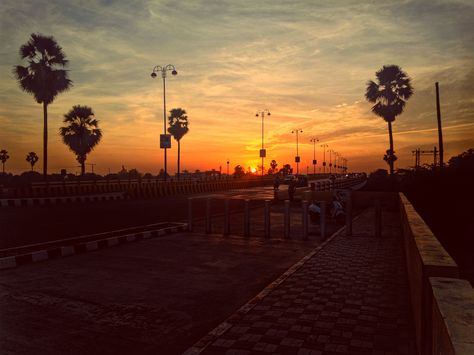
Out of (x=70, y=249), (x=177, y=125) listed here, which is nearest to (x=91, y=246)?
(x=70, y=249)

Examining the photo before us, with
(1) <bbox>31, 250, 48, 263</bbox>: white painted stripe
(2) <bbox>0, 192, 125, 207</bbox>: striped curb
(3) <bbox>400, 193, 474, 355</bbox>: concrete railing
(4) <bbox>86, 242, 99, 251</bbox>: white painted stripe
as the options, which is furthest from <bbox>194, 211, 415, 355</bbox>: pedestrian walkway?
(2) <bbox>0, 192, 125, 207</bbox>: striped curb

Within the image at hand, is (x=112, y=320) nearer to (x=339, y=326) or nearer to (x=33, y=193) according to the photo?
(x=339, y=326)

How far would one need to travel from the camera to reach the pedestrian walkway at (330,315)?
A: 452 centimetres

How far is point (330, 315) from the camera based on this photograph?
549 centimetres

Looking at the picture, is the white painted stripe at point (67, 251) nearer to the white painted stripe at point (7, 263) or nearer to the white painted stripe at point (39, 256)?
the white painted stripe at point (39, 256)

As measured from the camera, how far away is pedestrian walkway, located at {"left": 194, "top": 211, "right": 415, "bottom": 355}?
4.52m

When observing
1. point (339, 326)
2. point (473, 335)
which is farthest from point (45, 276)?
point (473, 335)

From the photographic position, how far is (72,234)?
1322cm

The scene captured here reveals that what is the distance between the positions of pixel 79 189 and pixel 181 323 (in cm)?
3162

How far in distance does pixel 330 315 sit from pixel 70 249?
6.92 metres

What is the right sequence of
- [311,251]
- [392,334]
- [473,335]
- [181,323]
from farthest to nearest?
[311,251]
[181,323]
[392,334]
[473,335]

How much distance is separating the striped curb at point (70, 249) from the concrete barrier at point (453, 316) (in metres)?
8.29

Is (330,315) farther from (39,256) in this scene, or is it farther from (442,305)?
(39,256)

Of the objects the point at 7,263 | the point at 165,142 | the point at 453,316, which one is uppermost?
the point at 165,142
